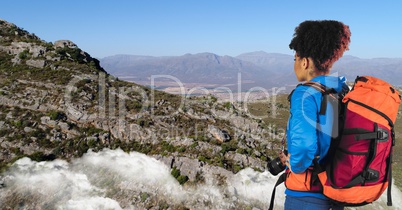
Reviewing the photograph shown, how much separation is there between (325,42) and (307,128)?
1509mm

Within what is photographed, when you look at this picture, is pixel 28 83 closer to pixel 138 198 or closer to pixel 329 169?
pixel 138 198

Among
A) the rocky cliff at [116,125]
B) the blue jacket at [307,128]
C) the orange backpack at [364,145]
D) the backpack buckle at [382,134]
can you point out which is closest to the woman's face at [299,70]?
the blue jacket at [307,128]

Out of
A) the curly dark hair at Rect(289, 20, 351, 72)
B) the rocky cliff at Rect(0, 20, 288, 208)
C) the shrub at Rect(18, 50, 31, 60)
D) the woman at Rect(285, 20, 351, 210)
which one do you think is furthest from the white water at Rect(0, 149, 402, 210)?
the shrub at Rect(18, 50, 31, 60)

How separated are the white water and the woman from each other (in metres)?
8.86

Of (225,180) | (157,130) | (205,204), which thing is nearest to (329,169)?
(205,204)

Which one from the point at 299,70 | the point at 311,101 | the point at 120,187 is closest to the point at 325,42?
the point at 299,70

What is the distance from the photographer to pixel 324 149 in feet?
12.1

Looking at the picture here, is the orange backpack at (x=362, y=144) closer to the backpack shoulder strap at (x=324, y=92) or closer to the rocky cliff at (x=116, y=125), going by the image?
the backpack shoulder strap at (x=324, y=92)

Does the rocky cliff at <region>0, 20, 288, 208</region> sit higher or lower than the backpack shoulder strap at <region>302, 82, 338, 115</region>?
lower

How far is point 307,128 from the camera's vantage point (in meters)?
3.39

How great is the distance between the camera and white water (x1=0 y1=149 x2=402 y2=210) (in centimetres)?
Answer: 1236

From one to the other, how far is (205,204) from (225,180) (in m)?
1.83

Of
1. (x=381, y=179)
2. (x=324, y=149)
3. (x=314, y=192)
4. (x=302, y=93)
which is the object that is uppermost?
(x=302, y=93)

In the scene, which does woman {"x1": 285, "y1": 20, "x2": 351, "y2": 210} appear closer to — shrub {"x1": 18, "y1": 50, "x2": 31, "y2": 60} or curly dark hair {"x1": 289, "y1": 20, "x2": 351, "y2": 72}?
curly dark hair {"x1": 289, "y1": 20, "x2": 351, "y2": 72}
